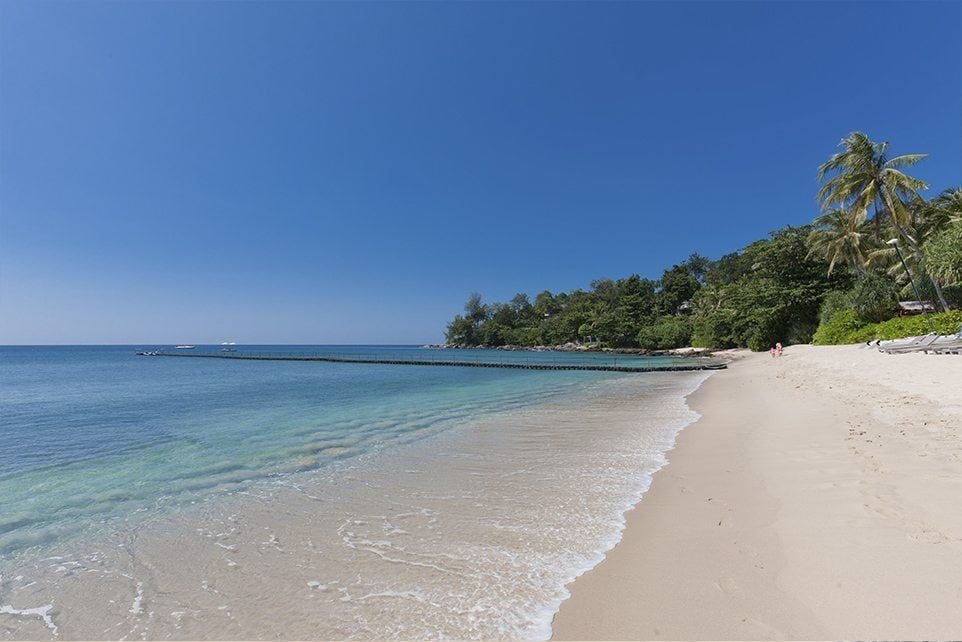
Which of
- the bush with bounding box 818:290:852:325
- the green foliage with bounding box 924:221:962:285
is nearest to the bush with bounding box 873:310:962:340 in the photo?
the green foliage with bounding box 924:221:962:285

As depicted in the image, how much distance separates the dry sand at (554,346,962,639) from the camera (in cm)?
245

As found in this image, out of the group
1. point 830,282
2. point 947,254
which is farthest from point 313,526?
point 830,282

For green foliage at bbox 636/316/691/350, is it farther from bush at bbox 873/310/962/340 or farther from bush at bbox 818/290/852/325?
bush at bbox 873/310/962/340

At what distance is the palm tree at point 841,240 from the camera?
93.1 ft

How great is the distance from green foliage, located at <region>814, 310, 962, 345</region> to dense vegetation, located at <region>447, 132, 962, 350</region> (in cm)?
7

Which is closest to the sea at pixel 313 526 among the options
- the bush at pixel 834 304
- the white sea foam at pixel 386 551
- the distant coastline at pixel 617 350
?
the white sea foam at pixel 386 551

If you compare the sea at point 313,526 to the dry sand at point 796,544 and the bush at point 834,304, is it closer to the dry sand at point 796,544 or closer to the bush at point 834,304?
the dry sand at point 796,544

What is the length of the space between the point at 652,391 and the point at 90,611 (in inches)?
687

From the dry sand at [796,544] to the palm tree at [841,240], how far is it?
27.4 meters

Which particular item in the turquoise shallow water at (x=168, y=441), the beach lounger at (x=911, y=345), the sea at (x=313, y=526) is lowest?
the turquoise shallow water at (x=168, y=441)

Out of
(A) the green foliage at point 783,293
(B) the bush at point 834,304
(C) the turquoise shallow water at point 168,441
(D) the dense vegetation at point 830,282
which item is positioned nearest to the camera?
(C) the turquoise shallow water at point 168,441

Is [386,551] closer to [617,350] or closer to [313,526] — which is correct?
[313,526]

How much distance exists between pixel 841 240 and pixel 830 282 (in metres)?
7.89

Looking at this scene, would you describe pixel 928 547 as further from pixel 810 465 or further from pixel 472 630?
pixel 472 630
